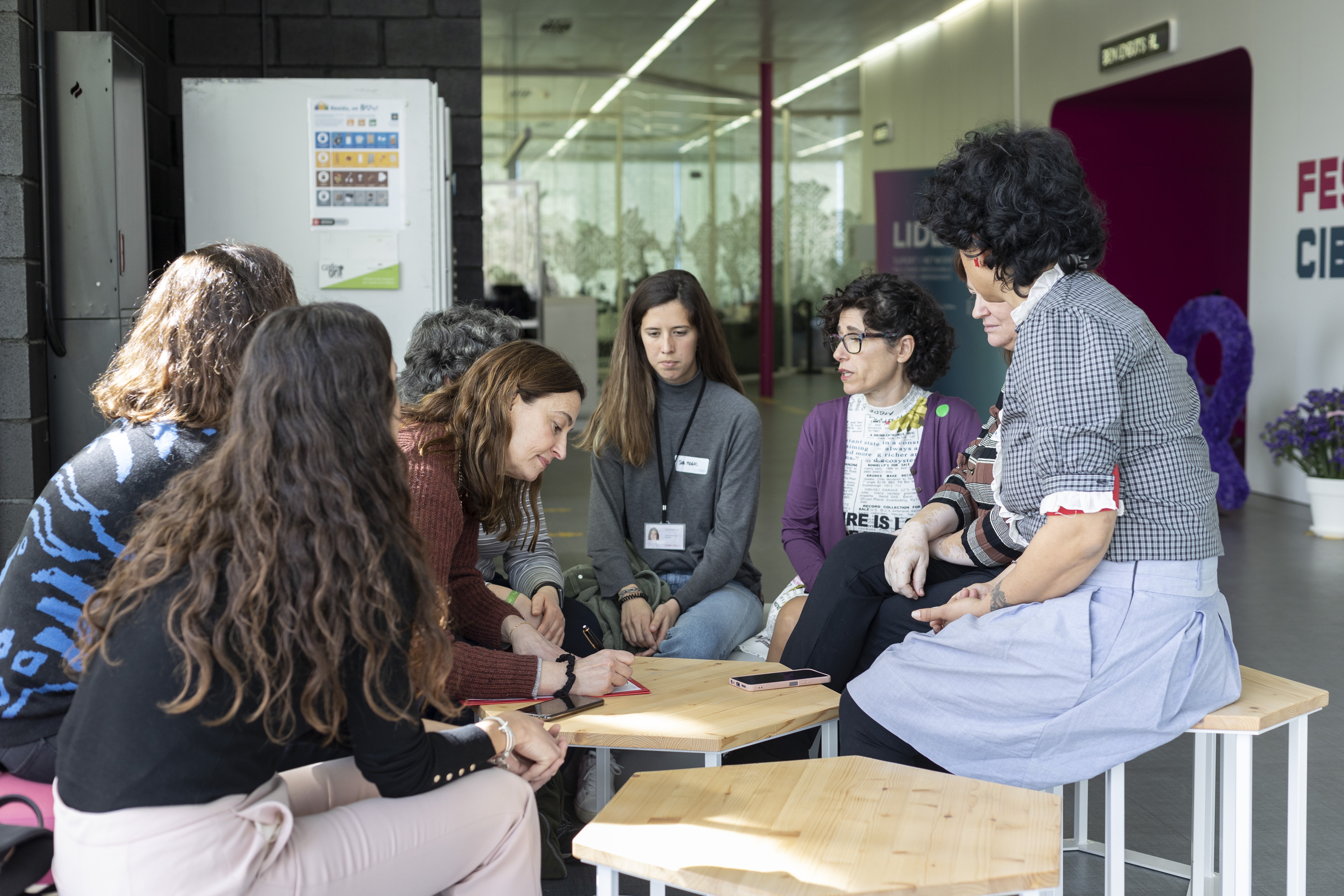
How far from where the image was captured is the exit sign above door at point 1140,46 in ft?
26.9

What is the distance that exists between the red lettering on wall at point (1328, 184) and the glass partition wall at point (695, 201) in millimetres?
8274

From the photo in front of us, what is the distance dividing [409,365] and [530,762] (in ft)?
4.46

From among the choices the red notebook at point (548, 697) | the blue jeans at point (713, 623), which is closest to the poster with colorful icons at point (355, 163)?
the blue jeans at point (713, 623)

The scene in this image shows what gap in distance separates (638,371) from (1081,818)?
1.51 metres

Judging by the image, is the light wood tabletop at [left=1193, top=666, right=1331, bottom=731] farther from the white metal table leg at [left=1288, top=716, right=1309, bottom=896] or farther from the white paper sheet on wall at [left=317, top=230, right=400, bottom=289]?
the white paper sheet on wall at [left=317, top=230, right=400, bottom=289]

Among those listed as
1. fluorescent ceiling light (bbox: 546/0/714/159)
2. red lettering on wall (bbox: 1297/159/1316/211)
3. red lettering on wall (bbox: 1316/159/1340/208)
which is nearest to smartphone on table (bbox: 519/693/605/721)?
red lettering on wall (bbox: 1316/159/1340/208)

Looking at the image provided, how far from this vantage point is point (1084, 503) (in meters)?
1.76

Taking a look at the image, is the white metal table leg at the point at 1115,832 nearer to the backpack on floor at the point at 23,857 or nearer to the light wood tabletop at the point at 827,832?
the light wood tabletop at the point at 827,832

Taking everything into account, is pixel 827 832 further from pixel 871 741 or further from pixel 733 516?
pixel 733 516

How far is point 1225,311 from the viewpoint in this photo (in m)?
6.74

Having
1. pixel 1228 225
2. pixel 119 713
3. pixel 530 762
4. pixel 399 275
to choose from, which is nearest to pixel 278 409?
pixel 119 713

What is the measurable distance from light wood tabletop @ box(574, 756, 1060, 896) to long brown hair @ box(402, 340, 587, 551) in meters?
0.77

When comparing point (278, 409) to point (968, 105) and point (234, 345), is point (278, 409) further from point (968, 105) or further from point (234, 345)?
point (968, 105)

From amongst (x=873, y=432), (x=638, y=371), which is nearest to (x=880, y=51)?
(x=638, y=371)
